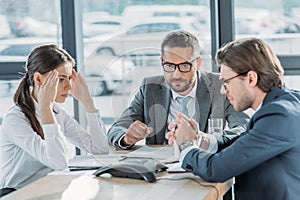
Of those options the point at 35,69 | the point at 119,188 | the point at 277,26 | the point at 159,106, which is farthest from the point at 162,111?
the point at 277,26

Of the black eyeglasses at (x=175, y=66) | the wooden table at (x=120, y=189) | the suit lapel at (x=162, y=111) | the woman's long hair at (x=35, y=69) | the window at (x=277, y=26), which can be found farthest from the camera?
the window at (x=277, y=26)

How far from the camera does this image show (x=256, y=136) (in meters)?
1.82

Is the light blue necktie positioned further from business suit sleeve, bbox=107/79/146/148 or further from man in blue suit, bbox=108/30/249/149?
business suit sleeve, bbox=107/79/146/148

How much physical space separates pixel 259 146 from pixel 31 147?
950 mm

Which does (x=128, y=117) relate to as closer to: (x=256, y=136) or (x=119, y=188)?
(x=119, y=188)

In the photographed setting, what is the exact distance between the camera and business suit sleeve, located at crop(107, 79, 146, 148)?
2.21 metres

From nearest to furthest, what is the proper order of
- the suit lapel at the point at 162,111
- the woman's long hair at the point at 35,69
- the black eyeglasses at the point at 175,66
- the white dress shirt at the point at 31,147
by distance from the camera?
the black eyeglasses at the point at 175,66, the suit lapel at the point at 162,111, the white dress shirt at the point at 31,147, the woman's long hair at the point at 35,69

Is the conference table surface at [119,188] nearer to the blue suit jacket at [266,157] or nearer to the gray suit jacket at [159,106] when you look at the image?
the blue suit jacket at [266,157]

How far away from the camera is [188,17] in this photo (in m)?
3.76

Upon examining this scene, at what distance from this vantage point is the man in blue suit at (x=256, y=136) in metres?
1.82

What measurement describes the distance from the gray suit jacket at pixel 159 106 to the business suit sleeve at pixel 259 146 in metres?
0.34

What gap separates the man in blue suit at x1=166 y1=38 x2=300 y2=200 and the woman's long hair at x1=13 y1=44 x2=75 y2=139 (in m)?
0.59

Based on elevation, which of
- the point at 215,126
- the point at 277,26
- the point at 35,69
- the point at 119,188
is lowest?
the point at 119,188

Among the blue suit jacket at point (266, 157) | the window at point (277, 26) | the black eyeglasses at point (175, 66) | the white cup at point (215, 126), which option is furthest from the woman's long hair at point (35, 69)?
the window at point (277, 26)
